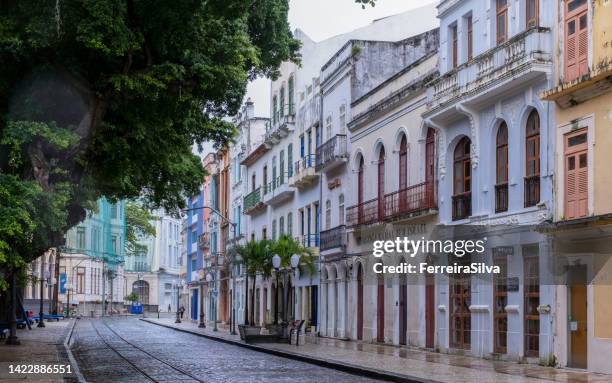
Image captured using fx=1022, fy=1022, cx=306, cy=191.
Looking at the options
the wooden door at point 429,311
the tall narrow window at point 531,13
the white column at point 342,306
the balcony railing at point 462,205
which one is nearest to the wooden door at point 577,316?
the balcony railing at point 462,205

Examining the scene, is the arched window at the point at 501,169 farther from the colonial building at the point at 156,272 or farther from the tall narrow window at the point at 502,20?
the colonial building at the point at 156,272

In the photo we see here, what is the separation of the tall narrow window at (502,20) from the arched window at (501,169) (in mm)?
2248

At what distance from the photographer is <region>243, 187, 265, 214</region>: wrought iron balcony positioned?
193ft

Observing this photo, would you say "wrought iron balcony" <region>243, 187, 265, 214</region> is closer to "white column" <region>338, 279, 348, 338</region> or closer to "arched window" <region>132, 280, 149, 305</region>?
"white column" <region>338, 279, 348, 338</region>

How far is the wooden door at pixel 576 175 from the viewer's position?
2252cm

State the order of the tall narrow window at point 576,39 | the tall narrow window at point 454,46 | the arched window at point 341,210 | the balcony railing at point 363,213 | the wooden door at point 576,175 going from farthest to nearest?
the arched window at point 341,210, the balcony railing at point 363,213, the tall narrow window at point 454,46, the tall narrow window at point 576,39, the wooden door at point 576,175

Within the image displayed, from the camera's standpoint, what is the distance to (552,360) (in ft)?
76.8

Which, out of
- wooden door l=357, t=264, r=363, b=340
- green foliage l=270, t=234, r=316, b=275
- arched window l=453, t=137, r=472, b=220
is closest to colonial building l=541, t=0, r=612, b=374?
arched window l=453, t=137, r=472, b=220

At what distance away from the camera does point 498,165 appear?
27156 mm

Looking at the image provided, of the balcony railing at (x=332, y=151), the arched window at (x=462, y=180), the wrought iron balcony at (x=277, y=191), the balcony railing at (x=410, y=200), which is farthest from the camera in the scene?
the wrought iron balcony at (x=277, y=191)

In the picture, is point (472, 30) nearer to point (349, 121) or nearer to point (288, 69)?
point (349, 121)

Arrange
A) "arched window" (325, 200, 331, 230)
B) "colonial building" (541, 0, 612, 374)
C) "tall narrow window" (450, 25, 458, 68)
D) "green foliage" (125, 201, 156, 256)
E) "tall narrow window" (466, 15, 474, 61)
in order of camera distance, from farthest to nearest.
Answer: "green foliage" (125, 201, 156, 256), "arched window" (325, 200, 331, 230), "tall narrow window" (450, 25, 458, 68), "tall narrow window" (466, 15, 474, 61), "colonial building" (541, 0, 612, 374)

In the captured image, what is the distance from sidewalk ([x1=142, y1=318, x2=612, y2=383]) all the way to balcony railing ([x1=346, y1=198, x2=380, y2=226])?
5288 mm

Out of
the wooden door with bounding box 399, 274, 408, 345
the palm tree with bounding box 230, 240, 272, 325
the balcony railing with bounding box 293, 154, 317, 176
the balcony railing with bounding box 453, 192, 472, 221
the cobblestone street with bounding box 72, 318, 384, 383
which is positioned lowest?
the cobblestone street with bounding box 72, 318, 384, 383
